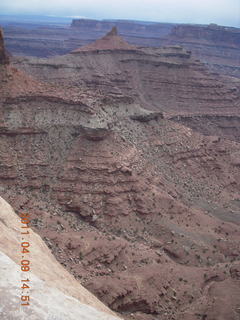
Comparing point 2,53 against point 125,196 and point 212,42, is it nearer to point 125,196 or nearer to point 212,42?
point 125,196

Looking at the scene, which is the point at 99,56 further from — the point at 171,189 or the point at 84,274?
the point at 84,274

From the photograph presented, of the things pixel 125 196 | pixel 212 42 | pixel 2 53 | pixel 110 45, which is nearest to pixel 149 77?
pixel 110 45

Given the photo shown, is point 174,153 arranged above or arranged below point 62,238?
above

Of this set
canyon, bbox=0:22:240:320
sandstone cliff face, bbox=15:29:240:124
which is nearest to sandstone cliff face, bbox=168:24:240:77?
sandstone cliff face, bbox=15:29:240:124

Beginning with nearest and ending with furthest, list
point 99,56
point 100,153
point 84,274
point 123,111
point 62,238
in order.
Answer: point 84,274, point 62,238, point 100,153, point 123,111, point 99,56

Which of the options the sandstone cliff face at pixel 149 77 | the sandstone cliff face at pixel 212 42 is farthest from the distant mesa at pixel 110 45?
the sandstone cliff face at pixel 212 42

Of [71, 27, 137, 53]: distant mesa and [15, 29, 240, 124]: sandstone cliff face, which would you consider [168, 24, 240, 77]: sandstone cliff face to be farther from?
[15, 29, 240, 124]: sandstone cliff face

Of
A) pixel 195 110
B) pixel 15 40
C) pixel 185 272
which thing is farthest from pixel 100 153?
pixel 15 40

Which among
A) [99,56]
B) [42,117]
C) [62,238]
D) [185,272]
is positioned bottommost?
[185,272]
